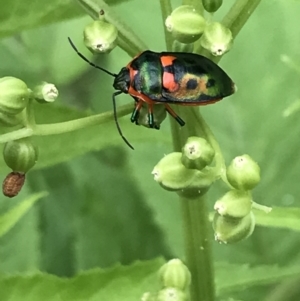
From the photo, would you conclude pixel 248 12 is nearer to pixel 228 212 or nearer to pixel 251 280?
pixel 228 212

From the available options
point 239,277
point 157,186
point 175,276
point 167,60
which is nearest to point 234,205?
point 175,276

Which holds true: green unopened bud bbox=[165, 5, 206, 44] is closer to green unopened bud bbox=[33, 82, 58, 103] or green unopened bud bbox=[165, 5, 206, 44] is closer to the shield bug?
the shield bug

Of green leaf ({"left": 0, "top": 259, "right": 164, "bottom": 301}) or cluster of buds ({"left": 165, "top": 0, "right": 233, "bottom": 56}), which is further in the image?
green leaf ({"left": 0, "top": 259, "right": 164, "bottom": 301})

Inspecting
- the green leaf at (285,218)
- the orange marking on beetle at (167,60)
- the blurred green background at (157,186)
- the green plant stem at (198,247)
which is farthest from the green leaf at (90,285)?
Answer: the blurred green background at (157,186)

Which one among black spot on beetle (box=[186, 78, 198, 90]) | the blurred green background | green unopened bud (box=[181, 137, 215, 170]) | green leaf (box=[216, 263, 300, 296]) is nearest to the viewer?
green unopened bud (box=[181, 137, 215, 170])

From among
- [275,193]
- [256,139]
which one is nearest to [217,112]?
[256,139]

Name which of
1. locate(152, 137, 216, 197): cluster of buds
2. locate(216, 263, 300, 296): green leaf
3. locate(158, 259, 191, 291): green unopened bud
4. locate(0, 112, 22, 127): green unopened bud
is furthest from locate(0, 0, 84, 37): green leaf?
locate(216, 263, 300, 296): green leaf

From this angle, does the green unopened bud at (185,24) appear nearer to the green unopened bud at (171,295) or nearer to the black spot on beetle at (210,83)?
the black spot on beetle at (210,83)

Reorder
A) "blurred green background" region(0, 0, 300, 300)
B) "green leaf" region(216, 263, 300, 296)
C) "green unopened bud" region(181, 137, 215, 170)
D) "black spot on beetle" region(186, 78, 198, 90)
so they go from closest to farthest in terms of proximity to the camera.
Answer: "green unopened bud" region(181, 137, 215, 170), "black spot on beetle" region(186, 78, 198, 90), "green leaf" region(216, 263, 300, 296), "blurred green background" region(0, 0, 300, 300)
